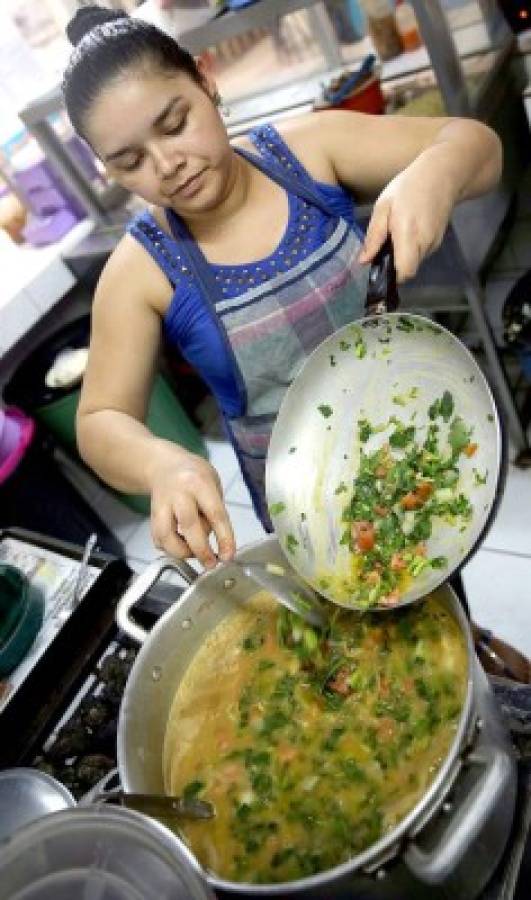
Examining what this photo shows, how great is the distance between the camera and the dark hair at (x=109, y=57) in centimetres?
105

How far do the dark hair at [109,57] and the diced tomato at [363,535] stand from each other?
2.50ft

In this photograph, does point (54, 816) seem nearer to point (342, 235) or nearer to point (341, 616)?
point (341, 616)

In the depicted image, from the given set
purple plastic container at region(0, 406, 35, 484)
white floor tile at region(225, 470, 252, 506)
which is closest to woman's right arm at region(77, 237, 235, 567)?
purple plastic container at region(0, 406, 35, 484)

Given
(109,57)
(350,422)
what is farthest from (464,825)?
(109,57)

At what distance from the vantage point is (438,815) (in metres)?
0.67

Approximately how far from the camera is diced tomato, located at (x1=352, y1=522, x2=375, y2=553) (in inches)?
39.4

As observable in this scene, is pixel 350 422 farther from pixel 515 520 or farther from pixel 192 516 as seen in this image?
pixel 515 520

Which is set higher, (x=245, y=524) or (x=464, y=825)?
(x=464, y=825)

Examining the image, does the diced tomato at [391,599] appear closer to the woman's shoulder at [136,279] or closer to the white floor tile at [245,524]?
the woman's shoulder at [136,279]

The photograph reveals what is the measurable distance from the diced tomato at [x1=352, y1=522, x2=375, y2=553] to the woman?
0.90ft

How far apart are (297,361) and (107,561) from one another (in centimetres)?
54

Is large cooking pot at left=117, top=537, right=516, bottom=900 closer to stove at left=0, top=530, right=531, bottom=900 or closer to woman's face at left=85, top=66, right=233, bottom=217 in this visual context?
stove at left=0, top=530, right=531, bottom=900

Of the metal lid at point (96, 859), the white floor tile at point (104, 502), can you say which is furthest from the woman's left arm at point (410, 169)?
the white floor tile at point (104, 502)

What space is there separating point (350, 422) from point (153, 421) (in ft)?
6.69
